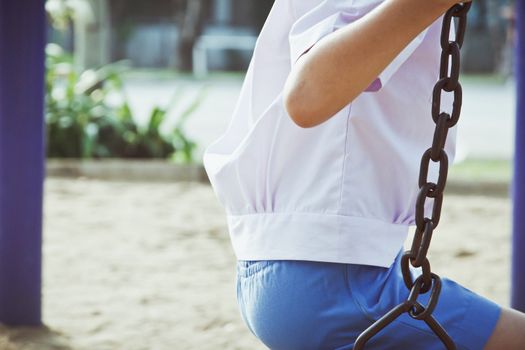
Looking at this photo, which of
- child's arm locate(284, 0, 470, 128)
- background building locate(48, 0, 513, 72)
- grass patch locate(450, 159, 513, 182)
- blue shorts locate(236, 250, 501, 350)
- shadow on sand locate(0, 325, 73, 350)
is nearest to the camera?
child's arm locate(284, 0, 470, 128)

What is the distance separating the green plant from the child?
253 inches

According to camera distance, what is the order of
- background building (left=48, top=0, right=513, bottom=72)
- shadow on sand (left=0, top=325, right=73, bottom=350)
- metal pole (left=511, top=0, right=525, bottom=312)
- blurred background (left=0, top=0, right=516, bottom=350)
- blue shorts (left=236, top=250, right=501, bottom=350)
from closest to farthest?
1. blue shorts (left=236, top=250, right=501, bottom=350)
2. shadow on sand (left=0, top=325, right=73, bottom=350)
3. metal pole (left=511, top=0, right=525, bottom=312)
4. blurred background (left=0, top=0, right=516, bottom=350)
5. background building (left=48, top=0, right=513, bottom=72)

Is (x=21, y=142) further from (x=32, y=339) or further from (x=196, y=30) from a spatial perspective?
(x=196, y=30)

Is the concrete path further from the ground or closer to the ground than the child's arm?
closer to the ground

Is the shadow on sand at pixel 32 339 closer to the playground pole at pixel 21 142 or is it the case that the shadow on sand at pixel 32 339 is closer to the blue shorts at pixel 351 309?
the playground pole at pixel 21 142

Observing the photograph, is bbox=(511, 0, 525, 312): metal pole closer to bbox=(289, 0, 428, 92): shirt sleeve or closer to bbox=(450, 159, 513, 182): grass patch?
bbox=(289, 0, 428, 92): shirt sleeve

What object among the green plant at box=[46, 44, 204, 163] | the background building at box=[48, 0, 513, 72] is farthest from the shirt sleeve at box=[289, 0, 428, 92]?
the background building at box=[48, 0, 513, 72]

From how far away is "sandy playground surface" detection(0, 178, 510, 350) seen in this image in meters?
3.27

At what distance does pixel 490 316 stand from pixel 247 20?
26.9m

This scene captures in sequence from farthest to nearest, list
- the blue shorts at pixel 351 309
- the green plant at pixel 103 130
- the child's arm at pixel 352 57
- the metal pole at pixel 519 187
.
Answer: the green plant at pixel 103 130
the metal pole at pixel 519 187
the blue shorts at pixel 351 309
the child's arm at pixel 352 57

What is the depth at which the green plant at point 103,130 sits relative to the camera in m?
7.91

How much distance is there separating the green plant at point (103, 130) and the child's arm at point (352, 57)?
663cm

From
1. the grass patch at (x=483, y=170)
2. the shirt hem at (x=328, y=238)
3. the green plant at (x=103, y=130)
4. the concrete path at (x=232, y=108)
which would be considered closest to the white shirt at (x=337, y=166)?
the shirt hem at (x=328, y=238)

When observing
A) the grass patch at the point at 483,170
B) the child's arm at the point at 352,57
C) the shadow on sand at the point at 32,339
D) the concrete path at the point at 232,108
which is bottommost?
the concrete path at the point at 232,108
